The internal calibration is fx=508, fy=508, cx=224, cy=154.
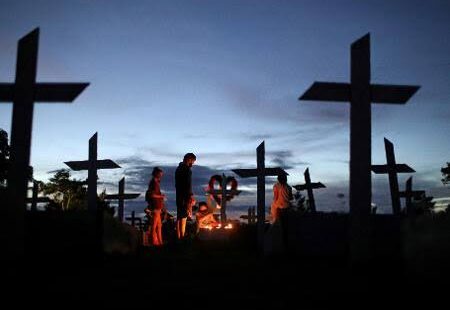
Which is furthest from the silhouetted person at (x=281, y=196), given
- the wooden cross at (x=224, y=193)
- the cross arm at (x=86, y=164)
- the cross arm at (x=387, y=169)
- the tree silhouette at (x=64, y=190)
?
the tree silhouette at (x=64, y=190)

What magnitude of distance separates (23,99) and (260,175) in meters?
7.56

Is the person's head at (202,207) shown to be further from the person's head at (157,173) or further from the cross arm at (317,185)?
the cross arm at (317,185)

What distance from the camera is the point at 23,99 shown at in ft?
19.8

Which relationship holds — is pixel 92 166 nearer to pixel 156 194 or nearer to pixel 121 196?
pixel 156 194

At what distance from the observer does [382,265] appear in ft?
19.9

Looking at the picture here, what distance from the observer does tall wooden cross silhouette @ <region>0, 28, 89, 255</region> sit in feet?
18.6

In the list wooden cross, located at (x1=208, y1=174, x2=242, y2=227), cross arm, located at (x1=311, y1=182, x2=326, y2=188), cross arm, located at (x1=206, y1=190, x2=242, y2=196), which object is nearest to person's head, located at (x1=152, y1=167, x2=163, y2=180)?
wooden cross, located at (x1=208, y1=174, x2=242, y2=227)

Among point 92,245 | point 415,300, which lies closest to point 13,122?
point 92,245

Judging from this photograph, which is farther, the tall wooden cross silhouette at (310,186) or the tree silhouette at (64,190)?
the tree silhouette at (64,190)

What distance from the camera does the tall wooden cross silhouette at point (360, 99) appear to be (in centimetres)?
637

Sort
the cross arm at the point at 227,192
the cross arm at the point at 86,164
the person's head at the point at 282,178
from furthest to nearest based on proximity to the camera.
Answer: the cross arm at the point at 227,192 < the cross arm at the point at 86,164 < the person's head at the point at 282,178

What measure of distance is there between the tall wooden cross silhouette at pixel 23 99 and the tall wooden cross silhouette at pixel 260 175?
6.48 meters

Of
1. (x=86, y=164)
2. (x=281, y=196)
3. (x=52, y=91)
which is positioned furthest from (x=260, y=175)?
(x=52, y=91)

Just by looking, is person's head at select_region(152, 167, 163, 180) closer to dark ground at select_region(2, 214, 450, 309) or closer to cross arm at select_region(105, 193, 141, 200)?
dark ground at select_region(2, 214, 450, 309)
